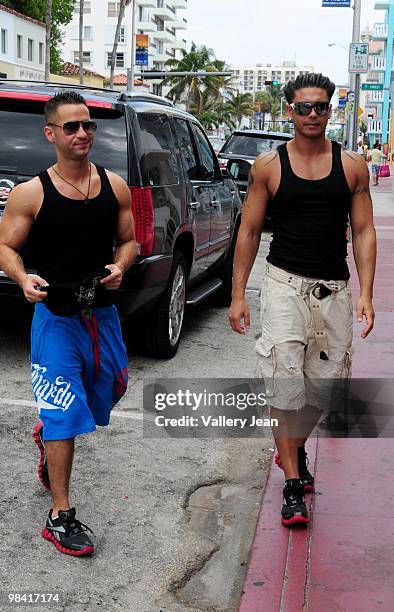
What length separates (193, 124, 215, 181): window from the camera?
8.37m

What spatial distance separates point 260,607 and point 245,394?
313cm

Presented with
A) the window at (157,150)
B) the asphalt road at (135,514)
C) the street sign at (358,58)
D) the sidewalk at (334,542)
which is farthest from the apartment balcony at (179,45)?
the sidewalk at (334,542)

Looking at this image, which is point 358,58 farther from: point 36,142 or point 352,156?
point 352,156

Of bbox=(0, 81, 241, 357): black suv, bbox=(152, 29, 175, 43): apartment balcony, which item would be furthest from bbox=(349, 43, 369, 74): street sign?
bbox=(152, 29, 175, 43): apartment balcony

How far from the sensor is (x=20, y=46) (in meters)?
54.0

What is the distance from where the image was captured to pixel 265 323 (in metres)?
4.16

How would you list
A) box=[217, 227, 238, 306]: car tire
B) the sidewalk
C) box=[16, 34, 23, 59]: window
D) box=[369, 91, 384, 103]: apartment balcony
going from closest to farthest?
the sidewalk → box=[217, 227, 238, 306]: car tire → box=[16, 34, 23, 59]: window → box=[369, 91, 384, 103]: apartment balcony

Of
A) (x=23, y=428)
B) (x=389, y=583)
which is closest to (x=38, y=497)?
(x=23, y=428)

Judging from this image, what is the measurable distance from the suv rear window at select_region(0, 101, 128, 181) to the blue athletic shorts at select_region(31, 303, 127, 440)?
8.08ft

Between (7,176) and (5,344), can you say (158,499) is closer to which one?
(7,176)

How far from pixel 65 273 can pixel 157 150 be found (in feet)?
10.1

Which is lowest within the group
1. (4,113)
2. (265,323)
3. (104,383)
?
(104,383)

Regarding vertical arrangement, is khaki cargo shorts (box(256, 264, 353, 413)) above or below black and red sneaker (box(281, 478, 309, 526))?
above

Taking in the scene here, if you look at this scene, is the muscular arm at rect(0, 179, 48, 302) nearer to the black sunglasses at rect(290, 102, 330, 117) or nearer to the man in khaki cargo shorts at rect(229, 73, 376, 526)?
the man in khaki cargo shorts at rect(229, 73, 376, 526)
